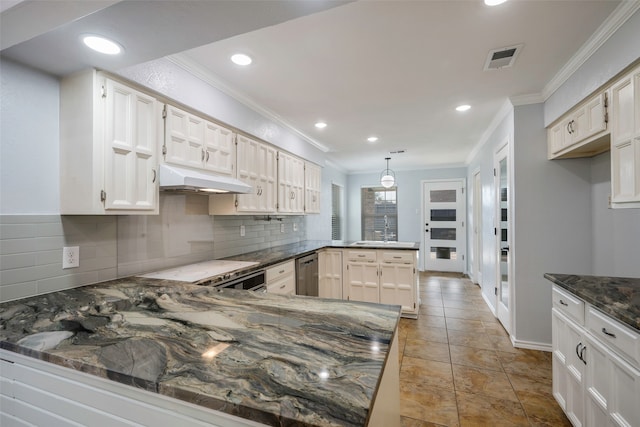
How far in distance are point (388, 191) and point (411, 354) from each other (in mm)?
4978

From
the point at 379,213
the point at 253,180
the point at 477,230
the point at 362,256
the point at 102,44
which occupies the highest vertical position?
the point at 102,44

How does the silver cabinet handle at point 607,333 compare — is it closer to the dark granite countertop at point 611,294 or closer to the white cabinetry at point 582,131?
the dark granite countertop at point 611,294

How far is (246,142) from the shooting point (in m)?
2.91

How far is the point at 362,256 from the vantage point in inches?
148

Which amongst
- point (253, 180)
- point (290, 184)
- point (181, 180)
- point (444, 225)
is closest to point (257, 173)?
point (253, 180)

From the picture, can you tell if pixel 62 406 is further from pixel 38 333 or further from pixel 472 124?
pixel 472 124

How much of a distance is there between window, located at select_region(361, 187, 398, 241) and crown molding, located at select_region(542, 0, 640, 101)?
472cm

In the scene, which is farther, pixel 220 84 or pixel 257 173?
pixel 257 173

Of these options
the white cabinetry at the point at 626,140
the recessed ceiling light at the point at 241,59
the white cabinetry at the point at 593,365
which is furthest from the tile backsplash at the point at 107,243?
the white cabinetry at the point at 626,140

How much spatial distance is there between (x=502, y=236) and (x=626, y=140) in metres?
1.95

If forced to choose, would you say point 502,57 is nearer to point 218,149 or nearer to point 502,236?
point 502,236

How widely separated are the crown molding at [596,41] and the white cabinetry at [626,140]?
339 mm

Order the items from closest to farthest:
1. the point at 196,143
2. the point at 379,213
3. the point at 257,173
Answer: the point at 196,143 → the point at 257,173 → the point at 379,213

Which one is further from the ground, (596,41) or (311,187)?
(596,41)
